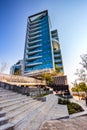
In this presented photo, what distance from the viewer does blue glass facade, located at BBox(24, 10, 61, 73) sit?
58.7 m

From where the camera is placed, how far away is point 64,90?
91.1 ft

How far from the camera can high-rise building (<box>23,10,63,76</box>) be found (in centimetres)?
5861

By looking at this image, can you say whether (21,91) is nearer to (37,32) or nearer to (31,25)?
(37,32)

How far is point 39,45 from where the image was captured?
63.6m

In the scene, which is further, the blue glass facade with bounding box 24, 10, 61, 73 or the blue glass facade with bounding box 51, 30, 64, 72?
the blue glass facade with bounding box 51, 30, 64, 72

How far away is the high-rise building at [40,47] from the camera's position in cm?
5861

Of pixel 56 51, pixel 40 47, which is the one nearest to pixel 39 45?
pixel 40 47

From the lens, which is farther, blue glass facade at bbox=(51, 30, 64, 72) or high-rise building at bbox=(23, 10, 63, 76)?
blue glass facade at bbox=(51, 30, 64, 72)

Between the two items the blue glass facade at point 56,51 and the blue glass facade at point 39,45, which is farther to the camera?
the blue glass facade at point 56,51

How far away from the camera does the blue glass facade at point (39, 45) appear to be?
58737mm

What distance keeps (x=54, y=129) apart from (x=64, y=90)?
23462 mm

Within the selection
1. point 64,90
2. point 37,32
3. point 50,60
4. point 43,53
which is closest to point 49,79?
point 64,90

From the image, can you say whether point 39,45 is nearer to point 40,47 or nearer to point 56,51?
point 40,47

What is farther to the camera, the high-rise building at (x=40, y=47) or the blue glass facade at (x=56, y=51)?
the blue glass facade at (x=56, y=51)
